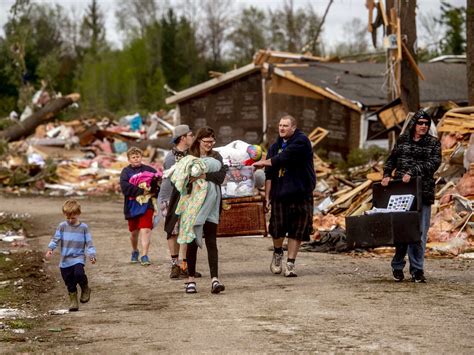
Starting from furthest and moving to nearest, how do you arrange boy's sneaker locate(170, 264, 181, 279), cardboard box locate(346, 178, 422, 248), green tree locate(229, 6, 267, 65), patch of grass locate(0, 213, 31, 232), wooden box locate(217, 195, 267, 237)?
green tree locate(229, 6, 267, 65), patch of grass locate(0, 213, 31, 232), wooden box locate(217, 195, 267, 237), boy's sneaker locate(170, 264, 181, 279), cardboard box locate(346, 178, 422, 248)

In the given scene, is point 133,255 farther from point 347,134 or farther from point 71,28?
point 71,28

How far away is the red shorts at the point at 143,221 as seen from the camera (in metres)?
13.8

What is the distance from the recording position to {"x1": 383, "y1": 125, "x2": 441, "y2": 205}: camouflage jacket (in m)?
11.6

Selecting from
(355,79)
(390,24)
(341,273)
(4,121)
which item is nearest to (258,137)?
(355,79)

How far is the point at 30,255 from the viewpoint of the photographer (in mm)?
15391

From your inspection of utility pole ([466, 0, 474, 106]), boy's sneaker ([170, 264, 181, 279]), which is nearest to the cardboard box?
boy's sneaker ([170, 264, 181, 279])

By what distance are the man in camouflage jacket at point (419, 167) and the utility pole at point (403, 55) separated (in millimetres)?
10859

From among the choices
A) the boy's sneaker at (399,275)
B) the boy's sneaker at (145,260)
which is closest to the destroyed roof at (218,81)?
the boy's sneaker at (145,260)

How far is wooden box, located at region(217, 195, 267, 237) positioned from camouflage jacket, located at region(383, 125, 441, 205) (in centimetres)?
194

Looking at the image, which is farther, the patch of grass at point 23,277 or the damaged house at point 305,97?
the damaged house at point 305,97

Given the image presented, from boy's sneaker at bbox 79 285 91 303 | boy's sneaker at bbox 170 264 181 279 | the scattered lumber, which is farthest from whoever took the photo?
the scattered lumber

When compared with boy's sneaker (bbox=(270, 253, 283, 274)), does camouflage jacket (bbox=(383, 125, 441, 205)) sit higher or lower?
higher

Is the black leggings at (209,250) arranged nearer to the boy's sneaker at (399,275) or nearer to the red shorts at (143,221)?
the boy's sneaker at (399,275)

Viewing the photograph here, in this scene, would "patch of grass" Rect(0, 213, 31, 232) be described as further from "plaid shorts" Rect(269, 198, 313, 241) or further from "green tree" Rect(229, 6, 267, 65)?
"green tree" Rect(229, 6, 267, 65)
